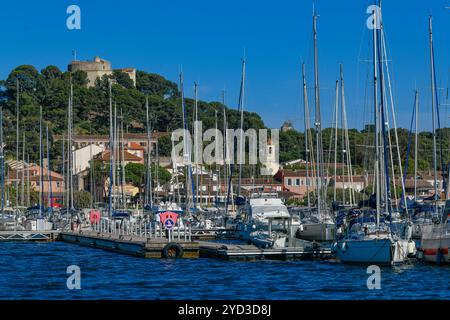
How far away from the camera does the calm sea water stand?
3362cm

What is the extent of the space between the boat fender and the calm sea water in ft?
2.88

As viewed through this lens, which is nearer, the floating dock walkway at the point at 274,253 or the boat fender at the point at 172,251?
the floating dock walkway at the point at 274,253

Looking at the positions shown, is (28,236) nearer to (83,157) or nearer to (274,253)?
(274,253)

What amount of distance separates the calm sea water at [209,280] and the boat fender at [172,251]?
2.88 ft

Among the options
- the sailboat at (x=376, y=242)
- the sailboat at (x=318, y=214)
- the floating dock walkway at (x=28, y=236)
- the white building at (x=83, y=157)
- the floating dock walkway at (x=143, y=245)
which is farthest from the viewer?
the white building at (x=83, y=157)

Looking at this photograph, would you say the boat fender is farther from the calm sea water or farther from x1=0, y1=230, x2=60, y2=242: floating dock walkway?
x1=0, y1=230, x2=60, y2=242: floating dock walkway

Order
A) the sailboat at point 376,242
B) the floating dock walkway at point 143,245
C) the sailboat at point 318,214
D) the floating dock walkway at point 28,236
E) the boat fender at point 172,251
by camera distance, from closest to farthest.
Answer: the sailboat at point 376,242 → the boat fender at point 172,251 → the floating dock walkway at point 143,245 → the sailboat at point 318,214 → the floating dock walkway at point 28,236

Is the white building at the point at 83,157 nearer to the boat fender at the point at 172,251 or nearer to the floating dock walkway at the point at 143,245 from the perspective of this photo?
the floating dock walkway at the point at 143,245

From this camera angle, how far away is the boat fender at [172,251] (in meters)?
47.0

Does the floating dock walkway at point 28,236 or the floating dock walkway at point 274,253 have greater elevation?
the floating dock walkway at point 28,236

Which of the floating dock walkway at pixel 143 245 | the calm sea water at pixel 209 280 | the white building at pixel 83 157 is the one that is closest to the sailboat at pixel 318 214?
the floating dock walkway at pixel 143 245

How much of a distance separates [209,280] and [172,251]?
931cm

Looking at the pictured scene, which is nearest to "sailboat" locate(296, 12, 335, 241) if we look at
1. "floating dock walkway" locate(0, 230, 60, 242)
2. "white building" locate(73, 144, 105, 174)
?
"floating dock walkway" locate(0, 230, 60, 242)
